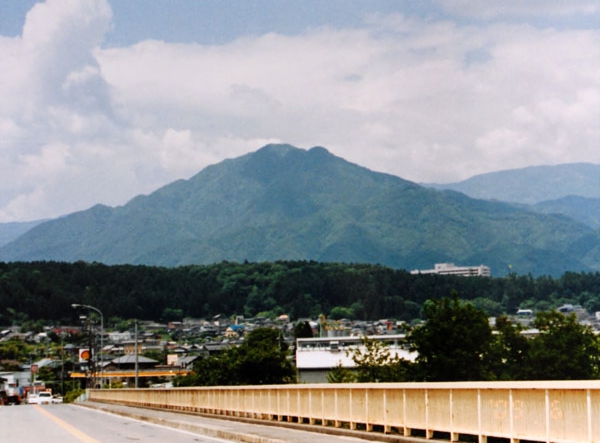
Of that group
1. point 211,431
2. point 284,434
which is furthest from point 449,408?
point 211,431

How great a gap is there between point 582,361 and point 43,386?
119m

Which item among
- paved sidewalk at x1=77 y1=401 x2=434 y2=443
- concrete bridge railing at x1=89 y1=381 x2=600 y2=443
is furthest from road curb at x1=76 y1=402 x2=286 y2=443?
concrete bridge railing at x1=89 y1=381 x2=600 y2=443

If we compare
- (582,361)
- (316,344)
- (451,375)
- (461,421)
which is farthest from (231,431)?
(316,344)

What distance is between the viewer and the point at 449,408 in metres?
21.2

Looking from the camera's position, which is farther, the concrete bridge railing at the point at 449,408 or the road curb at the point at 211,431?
the road curb at the point at 211,431

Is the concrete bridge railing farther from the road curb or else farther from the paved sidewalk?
the road curb

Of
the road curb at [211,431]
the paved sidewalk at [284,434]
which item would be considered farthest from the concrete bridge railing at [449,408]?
the road curb at [211,431]

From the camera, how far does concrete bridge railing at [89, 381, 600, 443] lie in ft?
55.0

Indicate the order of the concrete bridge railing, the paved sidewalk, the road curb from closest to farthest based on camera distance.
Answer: the concrete bridge railing < the paved sidewalk < the road curb

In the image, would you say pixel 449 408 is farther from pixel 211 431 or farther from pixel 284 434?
pixel 211 431

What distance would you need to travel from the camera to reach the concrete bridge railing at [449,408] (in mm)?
16766

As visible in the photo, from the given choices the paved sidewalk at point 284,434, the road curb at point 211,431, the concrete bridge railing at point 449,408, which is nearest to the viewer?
the concrete bridge railing at point 449,408

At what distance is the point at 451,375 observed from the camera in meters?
68.5

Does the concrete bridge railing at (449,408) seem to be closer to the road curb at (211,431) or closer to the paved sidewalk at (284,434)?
the paved sidewalk at (284,434)
